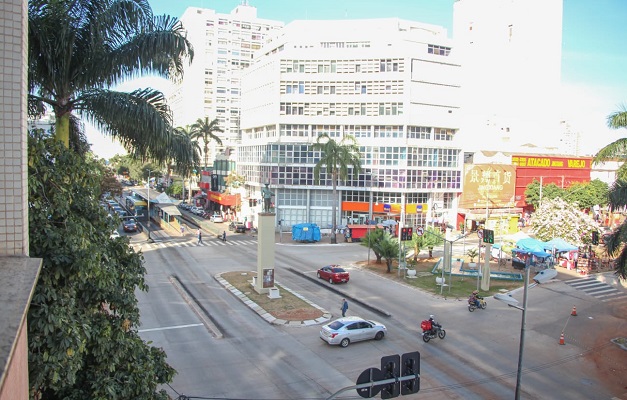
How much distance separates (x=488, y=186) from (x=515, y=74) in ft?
108

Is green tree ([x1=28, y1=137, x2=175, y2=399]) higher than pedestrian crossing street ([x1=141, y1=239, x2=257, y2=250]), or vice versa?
green tree ([x1=28, y1=137, x2=175, y2=399])

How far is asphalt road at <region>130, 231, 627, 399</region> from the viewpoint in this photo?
18234 millimetres

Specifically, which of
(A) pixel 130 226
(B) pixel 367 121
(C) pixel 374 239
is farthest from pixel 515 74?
(A) pixel 130 226

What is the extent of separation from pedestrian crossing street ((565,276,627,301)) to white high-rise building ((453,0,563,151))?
50.6 metres

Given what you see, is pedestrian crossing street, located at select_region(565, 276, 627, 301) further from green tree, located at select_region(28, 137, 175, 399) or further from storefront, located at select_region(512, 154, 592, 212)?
green tree, located at select_region(28, 137, 175, 399)

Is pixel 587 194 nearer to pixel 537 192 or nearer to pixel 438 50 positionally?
pixel 537 192

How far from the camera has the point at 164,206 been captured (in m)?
60.1

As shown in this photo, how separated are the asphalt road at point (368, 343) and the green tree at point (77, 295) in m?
8.45

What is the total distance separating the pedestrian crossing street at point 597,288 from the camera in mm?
34062

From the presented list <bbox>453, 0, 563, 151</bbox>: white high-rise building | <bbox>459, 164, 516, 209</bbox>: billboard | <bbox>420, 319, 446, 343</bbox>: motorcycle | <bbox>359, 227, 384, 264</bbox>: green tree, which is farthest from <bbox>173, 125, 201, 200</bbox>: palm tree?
<bbox>453, 0, 563, 151</bbox>: white high-rise building

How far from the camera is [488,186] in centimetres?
6662

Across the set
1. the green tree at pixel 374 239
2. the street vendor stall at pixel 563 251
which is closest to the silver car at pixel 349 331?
the green tree at pixel 374 239

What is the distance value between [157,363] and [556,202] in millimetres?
46016

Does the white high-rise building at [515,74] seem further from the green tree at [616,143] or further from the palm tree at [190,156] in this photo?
the palm tree at [190,156]
